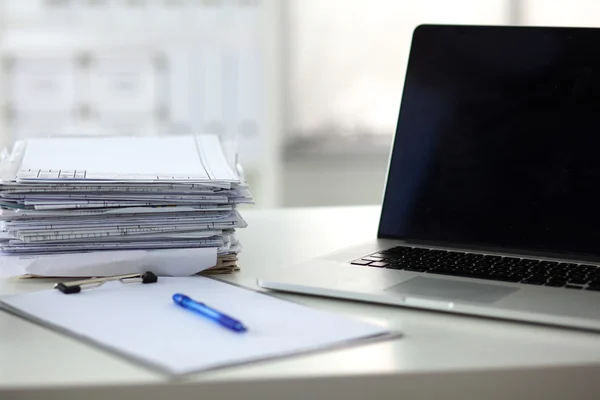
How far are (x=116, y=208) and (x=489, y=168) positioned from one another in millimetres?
439

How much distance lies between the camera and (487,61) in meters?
1.11

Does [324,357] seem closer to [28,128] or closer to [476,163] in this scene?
[476,163]

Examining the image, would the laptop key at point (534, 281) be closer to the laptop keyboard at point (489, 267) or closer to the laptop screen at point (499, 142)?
the laptop keyboard at point (489, 267)

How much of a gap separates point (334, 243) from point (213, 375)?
556 millimetres

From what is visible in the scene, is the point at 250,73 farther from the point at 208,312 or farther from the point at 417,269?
the point at 208,312

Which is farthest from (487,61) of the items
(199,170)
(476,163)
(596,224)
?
(199,170)

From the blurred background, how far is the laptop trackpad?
91.9 inches

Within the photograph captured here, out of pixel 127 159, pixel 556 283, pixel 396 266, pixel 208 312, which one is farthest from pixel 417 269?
pixel 127 159

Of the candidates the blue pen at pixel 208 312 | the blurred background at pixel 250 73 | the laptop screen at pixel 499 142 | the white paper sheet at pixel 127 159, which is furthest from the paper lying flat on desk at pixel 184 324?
the blurred background at pixel 250 73

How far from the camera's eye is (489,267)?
3.09 ft

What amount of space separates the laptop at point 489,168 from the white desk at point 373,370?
0.16 metres

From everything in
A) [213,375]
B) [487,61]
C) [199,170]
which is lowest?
[213,375]

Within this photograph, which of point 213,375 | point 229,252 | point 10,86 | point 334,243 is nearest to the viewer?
point 213,375

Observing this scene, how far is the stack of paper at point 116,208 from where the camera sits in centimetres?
97
